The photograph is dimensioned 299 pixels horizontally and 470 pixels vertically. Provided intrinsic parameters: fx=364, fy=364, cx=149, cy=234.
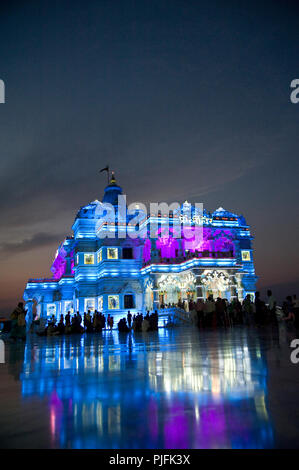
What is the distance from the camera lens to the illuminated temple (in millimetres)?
41344

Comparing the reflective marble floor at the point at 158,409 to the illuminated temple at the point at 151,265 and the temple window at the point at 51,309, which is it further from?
the temple window at the point at 51,309

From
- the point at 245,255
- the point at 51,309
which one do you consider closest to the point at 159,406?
the point at 245,255

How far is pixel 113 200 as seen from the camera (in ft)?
191

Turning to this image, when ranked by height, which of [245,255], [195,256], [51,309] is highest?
[245,255]

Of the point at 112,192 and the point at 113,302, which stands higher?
the point at 112,192

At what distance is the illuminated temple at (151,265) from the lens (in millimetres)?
41344

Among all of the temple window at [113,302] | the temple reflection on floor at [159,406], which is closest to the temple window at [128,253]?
the temple window at [113,302]

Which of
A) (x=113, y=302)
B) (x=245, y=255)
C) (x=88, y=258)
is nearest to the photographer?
(x=113, y=302)

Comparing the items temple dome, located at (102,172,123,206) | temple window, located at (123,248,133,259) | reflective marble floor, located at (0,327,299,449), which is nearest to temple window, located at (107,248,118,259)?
temple window, located at (123,248,133,259)

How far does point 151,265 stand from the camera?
138 feet

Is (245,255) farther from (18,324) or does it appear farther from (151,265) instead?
(18,324)

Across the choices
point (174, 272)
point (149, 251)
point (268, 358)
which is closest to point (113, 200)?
point (149, 251)

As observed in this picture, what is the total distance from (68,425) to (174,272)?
1580 inches

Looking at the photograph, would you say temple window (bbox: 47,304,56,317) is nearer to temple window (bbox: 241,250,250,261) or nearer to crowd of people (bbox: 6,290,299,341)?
crowd of people (bbox: 6,290,299,341)
